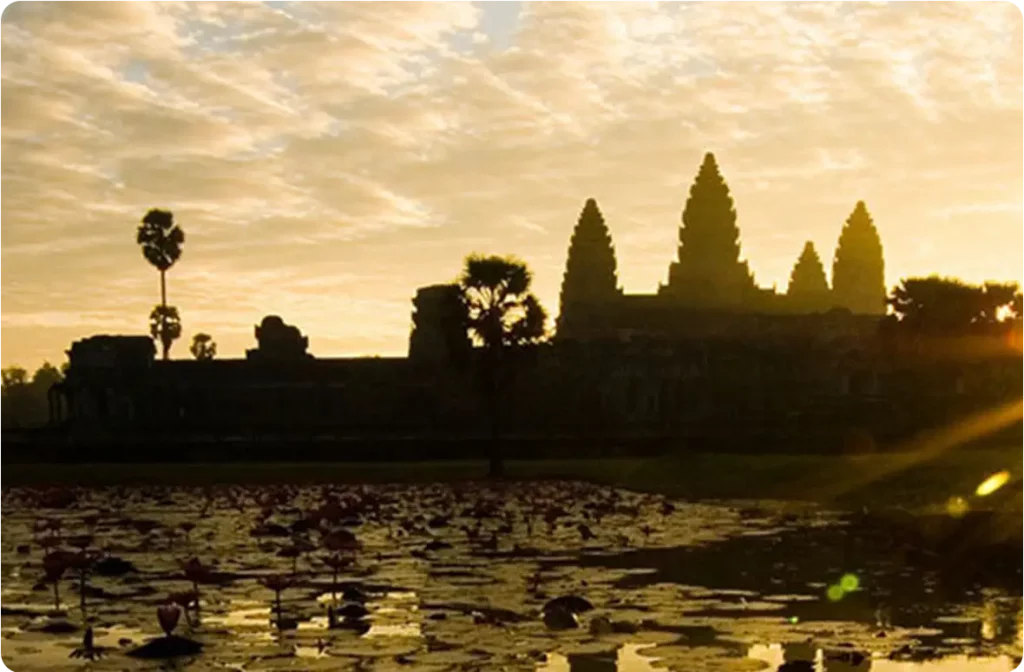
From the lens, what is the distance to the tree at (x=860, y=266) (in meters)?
181

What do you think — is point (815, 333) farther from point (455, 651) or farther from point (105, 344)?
point (455, 651)

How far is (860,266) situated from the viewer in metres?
182

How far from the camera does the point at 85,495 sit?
35.9m

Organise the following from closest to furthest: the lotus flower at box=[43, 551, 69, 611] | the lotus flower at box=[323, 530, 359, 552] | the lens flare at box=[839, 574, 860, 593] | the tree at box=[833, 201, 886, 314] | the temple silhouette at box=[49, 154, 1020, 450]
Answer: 1. the lotus flower at box=[43, 551, 69, 611]
2. the lotus flower at box=[323, 530, 359, 552]
3. the lens flare at box=[839, 574, 860, 593]
4. the temple silhouette at box=[49, 154, 1020, 450]
5. the tree at box=[833, 201, 886, 314]

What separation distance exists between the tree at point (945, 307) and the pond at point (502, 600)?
72523mm

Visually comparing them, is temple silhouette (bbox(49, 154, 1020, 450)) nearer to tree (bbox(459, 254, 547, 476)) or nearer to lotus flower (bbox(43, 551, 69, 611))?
tree (bbox(459, 254, 547, 476))

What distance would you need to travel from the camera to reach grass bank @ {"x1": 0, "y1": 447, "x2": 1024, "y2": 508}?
31484 millimetres

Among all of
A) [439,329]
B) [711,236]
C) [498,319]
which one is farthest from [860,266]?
[498,319]

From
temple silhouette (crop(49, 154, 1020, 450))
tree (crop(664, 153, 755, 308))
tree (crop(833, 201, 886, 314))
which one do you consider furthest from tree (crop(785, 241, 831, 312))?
temple silhouette (crop(49, 154, 1020, 450))

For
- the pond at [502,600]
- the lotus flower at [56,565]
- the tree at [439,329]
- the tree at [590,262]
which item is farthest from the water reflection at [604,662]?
the tree at [590,262]

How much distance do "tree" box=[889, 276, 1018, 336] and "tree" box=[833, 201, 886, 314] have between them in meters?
81.1

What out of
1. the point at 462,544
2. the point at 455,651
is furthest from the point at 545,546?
the point at 455,651

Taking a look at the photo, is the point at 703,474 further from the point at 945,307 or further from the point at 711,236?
the point at 711,236

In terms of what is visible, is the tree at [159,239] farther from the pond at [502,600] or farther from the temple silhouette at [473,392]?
the pond at [502,600]
